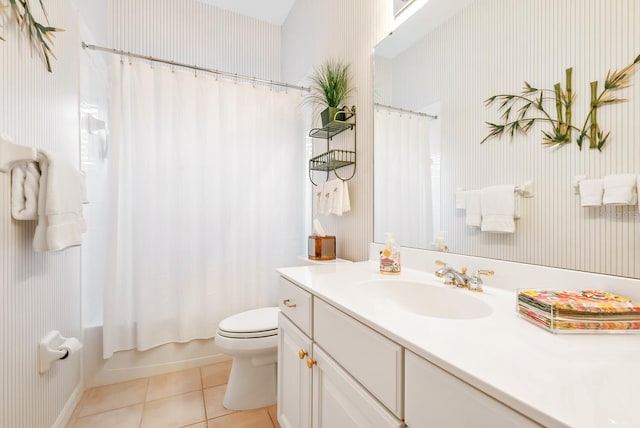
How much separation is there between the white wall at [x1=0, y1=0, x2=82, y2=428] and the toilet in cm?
72

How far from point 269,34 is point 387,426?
10.1ft

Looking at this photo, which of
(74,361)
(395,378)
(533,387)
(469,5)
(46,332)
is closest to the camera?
(533,387)

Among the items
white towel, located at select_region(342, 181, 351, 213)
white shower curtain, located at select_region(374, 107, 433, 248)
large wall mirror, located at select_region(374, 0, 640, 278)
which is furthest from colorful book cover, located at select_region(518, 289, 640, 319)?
white towel, located at select_region(342, 181, 351, 213)

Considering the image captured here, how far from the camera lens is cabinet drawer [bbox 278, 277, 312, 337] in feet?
3.23

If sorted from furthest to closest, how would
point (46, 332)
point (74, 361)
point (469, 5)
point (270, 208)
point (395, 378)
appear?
point (270, 208) < point (74, 361) < point (46, 332) < point (469, 5) < point (395, 378)

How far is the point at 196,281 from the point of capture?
191 cm

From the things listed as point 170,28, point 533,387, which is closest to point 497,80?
point 533,387

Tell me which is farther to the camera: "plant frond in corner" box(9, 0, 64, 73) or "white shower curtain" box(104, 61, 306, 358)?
"white shower curtain" box(104, 61, 306, 358)

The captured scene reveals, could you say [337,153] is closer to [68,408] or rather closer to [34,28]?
[34,28]

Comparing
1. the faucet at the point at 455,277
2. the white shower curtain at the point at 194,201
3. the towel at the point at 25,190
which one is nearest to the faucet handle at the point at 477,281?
the faucet at the point at 455,277

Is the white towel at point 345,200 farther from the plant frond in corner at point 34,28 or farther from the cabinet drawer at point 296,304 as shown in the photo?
the plant frond in corner at point 34,28

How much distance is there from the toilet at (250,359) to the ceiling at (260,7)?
2.55m

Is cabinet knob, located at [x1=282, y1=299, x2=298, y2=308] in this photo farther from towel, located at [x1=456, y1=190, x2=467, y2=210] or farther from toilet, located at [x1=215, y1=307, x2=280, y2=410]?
towel, located at [x1=456, y1=190, x2=467, y2=210]

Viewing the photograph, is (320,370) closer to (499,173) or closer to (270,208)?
(499,173)
